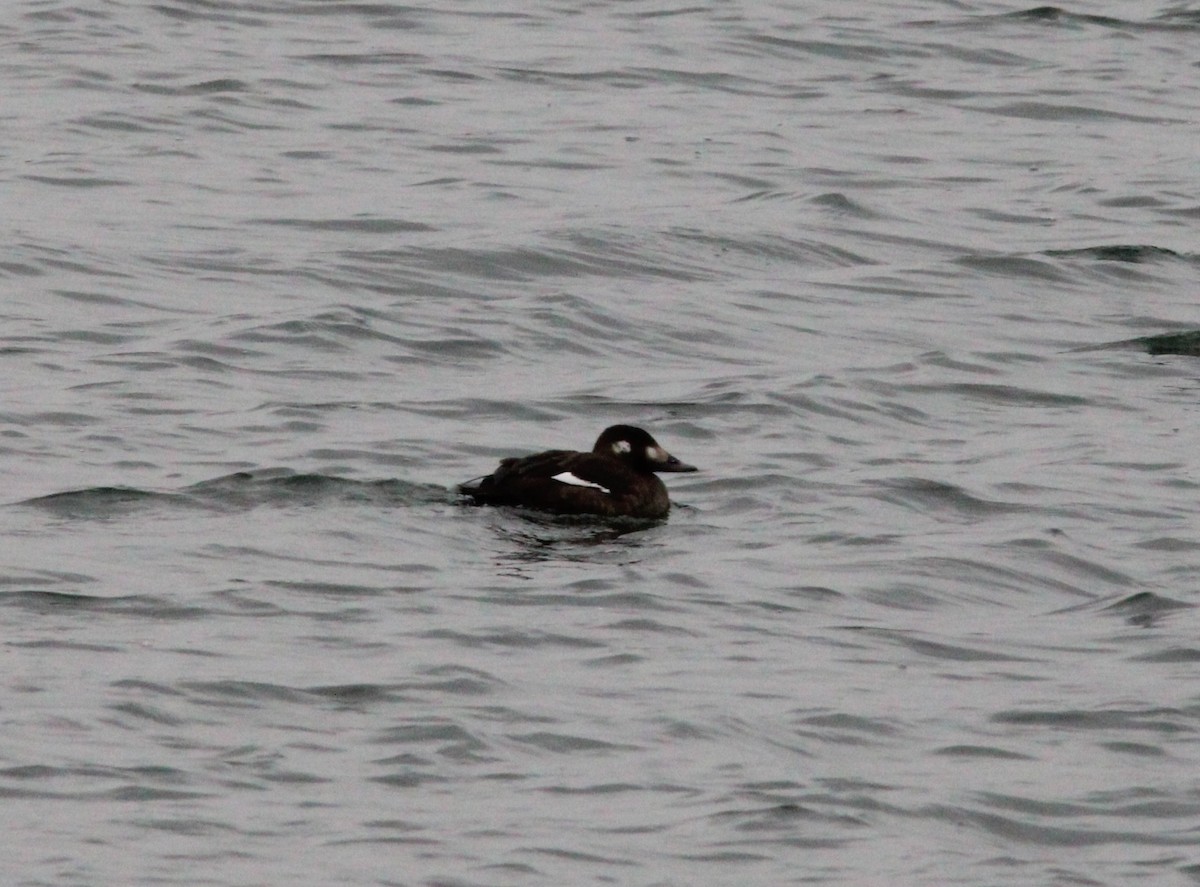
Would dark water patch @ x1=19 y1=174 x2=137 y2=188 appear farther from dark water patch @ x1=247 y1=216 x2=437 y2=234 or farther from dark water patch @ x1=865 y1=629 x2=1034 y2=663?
dark water patch @ x1=865 y1=629 x2=1034 y2=663

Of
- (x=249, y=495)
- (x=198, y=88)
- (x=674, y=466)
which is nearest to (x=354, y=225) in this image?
(x=198, y=88)

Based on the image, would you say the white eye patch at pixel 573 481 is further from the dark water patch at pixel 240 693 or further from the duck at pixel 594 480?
the dark water patch at pixel 240 693

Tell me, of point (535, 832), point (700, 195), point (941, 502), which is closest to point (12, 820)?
point (535, 832)

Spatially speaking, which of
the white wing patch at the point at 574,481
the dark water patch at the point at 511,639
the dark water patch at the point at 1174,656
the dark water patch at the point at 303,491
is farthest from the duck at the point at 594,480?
the dark water patch at the point at 1174,656

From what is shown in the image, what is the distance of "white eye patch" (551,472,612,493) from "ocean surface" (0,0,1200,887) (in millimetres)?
203

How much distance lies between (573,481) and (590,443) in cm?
164

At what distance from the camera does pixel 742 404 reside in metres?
14.8

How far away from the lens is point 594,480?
1262cm

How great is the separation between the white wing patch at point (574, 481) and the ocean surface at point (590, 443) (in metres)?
0.20

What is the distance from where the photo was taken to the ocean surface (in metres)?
8.59

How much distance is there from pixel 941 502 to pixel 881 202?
770cm

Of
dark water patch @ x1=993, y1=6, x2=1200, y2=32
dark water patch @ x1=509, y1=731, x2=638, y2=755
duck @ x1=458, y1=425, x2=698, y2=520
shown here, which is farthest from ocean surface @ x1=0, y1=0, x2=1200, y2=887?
dark water patch @ x1=993, y1=6, x2=1200, y2=32

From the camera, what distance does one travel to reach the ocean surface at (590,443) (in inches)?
338

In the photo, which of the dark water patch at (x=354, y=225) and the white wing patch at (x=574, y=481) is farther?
the dark water patch at (x=354, y=225)
